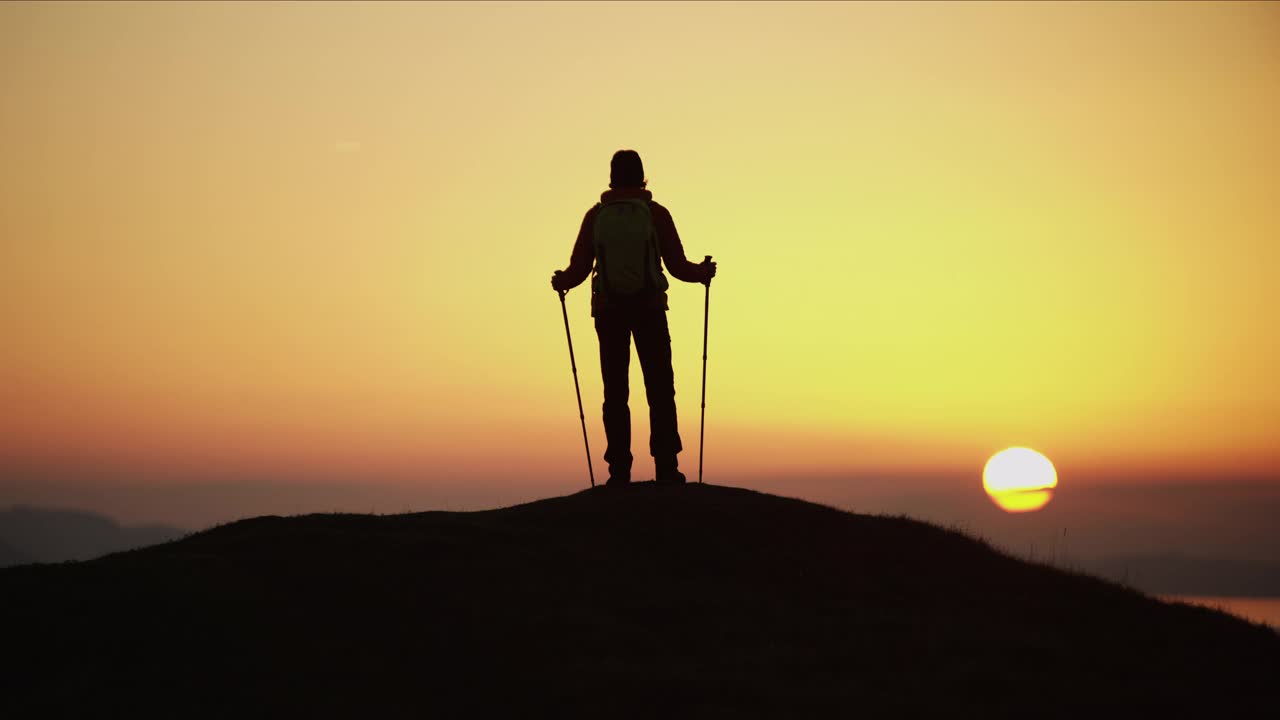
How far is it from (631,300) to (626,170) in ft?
5.65

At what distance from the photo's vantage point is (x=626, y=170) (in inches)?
681

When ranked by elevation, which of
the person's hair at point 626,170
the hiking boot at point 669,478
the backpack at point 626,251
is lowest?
the hiking boot at point 669,478

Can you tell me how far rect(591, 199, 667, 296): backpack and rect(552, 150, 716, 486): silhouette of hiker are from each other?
1 centimetres

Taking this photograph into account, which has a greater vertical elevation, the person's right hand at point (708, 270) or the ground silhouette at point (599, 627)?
the person's right hand at point (708, 270)

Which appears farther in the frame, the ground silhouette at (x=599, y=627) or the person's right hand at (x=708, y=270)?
the person's right hand at (x=708, y=270)

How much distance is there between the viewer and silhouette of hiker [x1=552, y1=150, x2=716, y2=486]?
1698 cm

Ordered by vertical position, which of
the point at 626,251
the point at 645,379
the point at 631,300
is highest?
the point at 626,251

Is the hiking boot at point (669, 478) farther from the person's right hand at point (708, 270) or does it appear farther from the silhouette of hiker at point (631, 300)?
the person's right hand at point (708, 270)

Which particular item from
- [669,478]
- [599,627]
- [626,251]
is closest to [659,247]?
[626,251]

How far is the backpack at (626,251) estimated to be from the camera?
16953mm

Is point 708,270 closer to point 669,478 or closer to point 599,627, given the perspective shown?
point 669,478

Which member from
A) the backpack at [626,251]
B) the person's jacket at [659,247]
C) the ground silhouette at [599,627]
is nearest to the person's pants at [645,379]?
the backpack at [626,251]

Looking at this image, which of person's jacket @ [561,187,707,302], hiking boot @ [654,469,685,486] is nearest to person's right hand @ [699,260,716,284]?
person's jacket @ [561,187,707,302]

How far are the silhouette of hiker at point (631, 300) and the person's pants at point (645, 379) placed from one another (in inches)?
0.5
